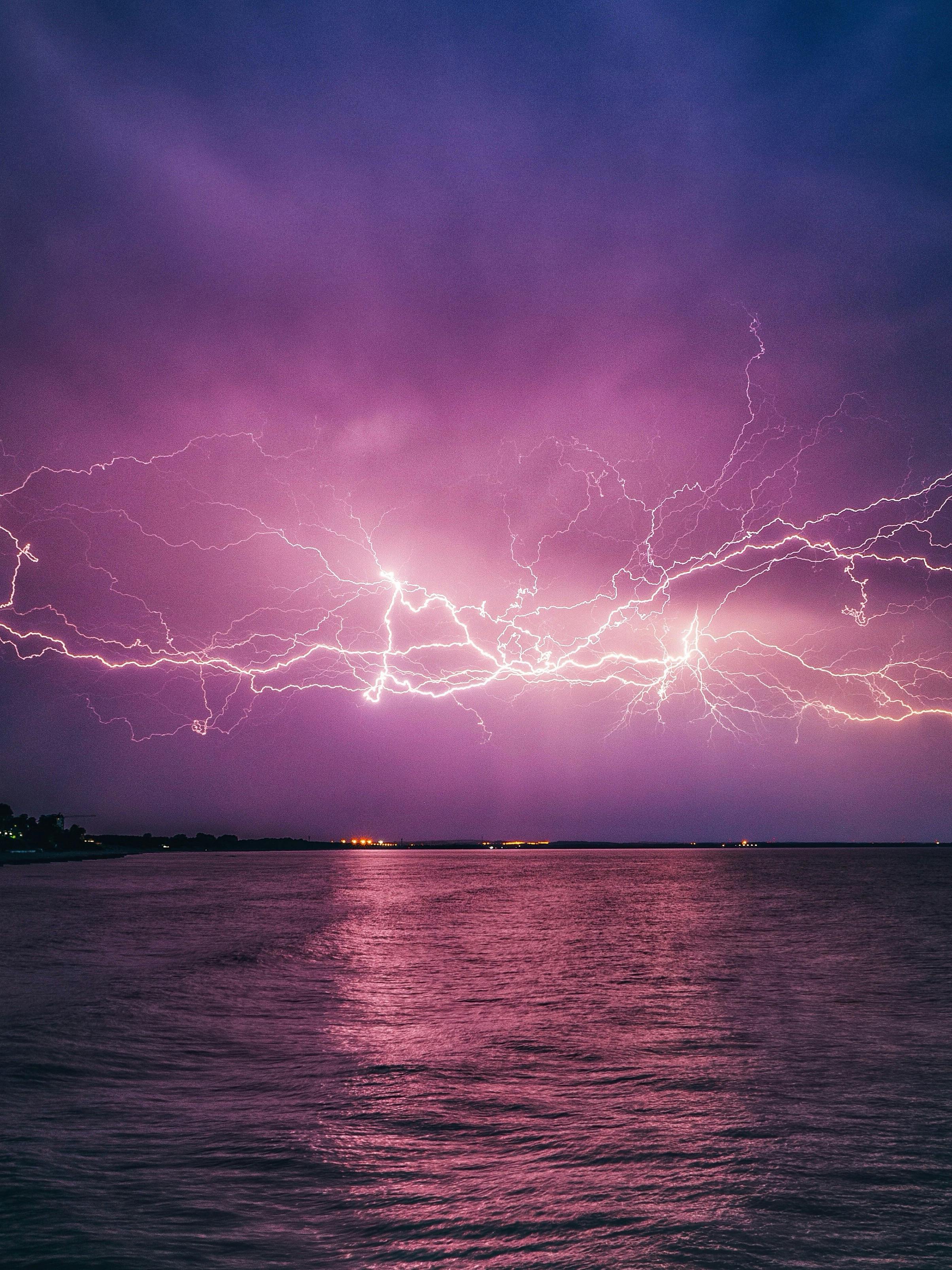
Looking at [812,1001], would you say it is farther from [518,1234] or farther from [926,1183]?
[518,1234]

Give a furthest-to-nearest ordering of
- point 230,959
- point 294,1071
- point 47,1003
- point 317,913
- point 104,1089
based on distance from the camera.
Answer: point 317,913, point 230,959, point 47,1003, point 294,1071, point 104,1089

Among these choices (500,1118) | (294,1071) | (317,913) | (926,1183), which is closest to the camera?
(926,1183)

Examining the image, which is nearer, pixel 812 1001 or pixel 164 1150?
pixel 164 1150

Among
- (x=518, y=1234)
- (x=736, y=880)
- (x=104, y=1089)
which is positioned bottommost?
(x=736, y=880)

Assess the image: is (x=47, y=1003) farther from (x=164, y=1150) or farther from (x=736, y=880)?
(x=736, y=880)

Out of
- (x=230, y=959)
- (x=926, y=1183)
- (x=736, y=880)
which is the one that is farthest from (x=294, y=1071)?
(x=736, y=880)

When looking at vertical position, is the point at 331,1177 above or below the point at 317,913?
above
